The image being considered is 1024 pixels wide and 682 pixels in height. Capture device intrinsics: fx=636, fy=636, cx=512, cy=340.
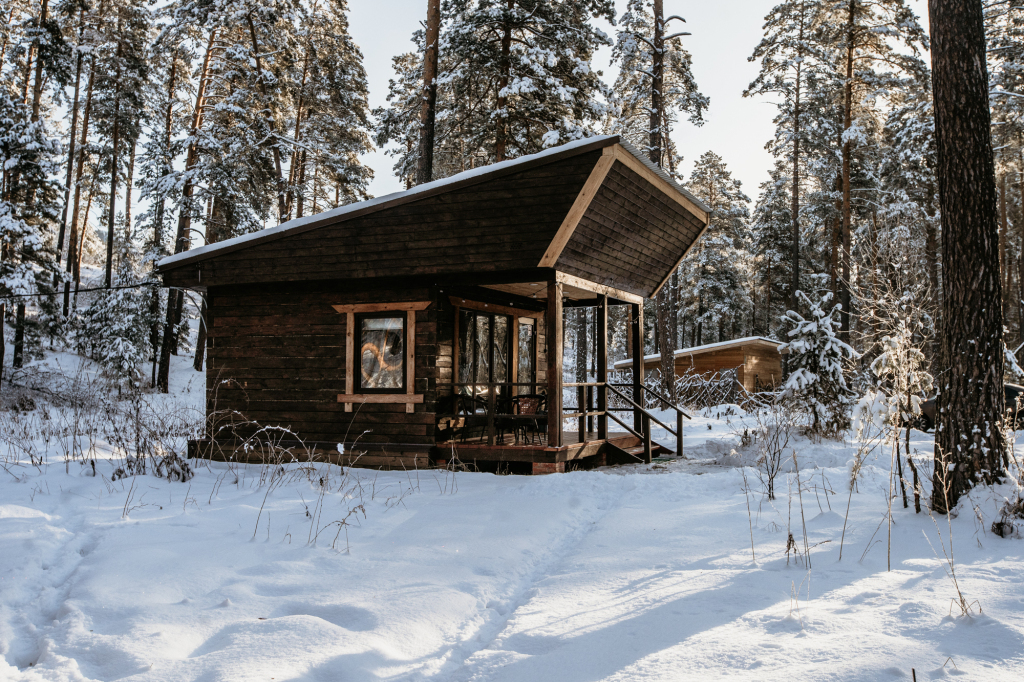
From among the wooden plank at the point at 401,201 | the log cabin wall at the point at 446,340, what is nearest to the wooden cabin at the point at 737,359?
the log cabin wall at the point at 446,340

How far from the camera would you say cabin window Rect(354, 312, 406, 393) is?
9.77m

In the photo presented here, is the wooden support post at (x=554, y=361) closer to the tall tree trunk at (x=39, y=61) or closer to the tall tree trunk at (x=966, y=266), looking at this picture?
the tall tree trunk at (x=966, y=266)

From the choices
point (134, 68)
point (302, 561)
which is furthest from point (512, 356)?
point (134, 68)

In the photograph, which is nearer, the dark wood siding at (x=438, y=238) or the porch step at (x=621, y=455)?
the dark wood siding at (x=438, y=238)

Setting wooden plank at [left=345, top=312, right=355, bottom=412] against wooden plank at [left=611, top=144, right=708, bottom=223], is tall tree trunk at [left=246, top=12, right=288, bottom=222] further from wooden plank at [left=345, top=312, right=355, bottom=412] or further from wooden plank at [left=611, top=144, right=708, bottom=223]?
wooden plank at [left=611, top=144, right=708, bottom=223]

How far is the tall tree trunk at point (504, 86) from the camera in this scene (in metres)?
15.9

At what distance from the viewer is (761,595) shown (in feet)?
12.7

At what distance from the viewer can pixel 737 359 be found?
26547 millimetres

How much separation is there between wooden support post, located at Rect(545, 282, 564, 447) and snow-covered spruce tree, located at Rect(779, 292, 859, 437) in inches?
192

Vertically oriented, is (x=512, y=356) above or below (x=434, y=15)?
below

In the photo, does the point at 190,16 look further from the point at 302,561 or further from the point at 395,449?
the point at 302,561

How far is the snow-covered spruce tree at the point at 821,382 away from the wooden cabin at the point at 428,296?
9.52 ft

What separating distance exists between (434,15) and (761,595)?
14.4 meters

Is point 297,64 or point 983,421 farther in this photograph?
point 297,64
